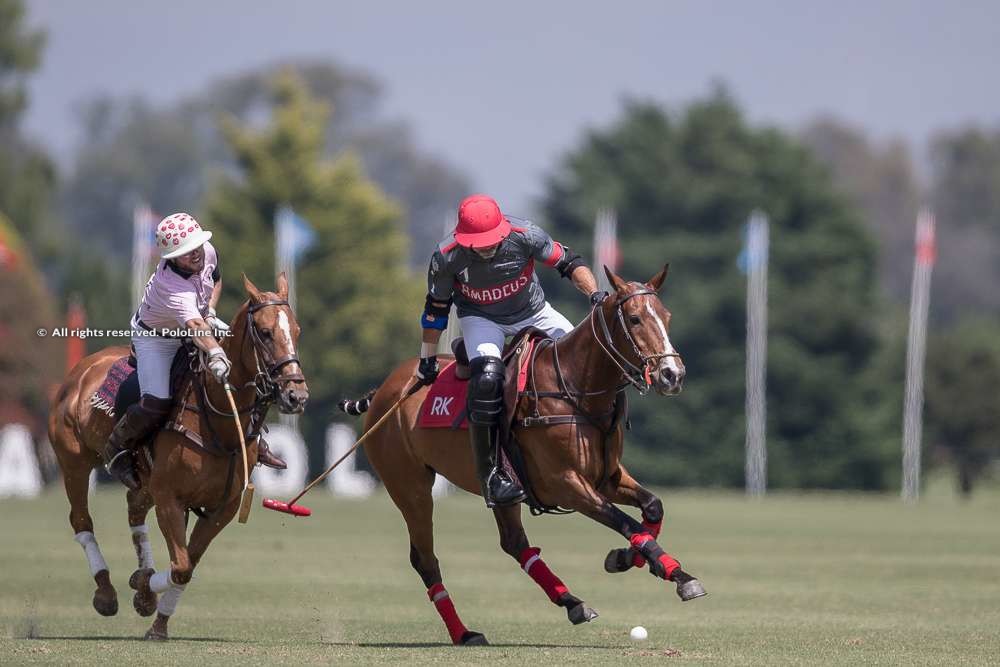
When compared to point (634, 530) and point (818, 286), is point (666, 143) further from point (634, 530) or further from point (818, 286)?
point (634, 530)

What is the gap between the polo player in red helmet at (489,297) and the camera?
41.6ft

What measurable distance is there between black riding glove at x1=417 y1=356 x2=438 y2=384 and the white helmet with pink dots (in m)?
1.76

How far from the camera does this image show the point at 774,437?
58125 millimetres

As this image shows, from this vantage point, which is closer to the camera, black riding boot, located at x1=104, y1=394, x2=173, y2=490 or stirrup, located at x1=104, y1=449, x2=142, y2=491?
black riding boot, located at x1=104, y1=394, x2=173, y2=490

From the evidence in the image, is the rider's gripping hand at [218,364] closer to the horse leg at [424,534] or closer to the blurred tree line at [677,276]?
the horse leg at [424,534]

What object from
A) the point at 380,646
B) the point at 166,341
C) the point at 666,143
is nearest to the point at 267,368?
the point at 166,341

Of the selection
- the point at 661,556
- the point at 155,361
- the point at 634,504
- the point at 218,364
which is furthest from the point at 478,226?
the point at 661,556

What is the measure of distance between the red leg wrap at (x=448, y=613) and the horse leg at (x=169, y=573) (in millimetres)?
1709

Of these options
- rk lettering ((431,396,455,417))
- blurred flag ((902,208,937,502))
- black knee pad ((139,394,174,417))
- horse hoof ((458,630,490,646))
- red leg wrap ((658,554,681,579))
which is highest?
black knee pad ((139,394,174,417))

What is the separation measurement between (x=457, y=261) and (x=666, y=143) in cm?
5180

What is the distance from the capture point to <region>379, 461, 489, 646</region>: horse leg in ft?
42.3

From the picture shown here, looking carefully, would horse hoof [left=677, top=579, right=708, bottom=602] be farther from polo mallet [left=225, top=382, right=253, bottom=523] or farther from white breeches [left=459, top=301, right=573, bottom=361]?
Answer: polo mallet [left=225, top=382, right=253, bottom=523]

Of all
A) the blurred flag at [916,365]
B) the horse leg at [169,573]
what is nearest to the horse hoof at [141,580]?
the horse leg at [169,573]

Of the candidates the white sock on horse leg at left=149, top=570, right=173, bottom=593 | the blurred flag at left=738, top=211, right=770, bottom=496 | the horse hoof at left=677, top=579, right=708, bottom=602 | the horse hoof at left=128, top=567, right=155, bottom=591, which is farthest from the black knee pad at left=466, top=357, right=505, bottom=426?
the blurred flag at left=738, top=211, right=770, bottom=496
